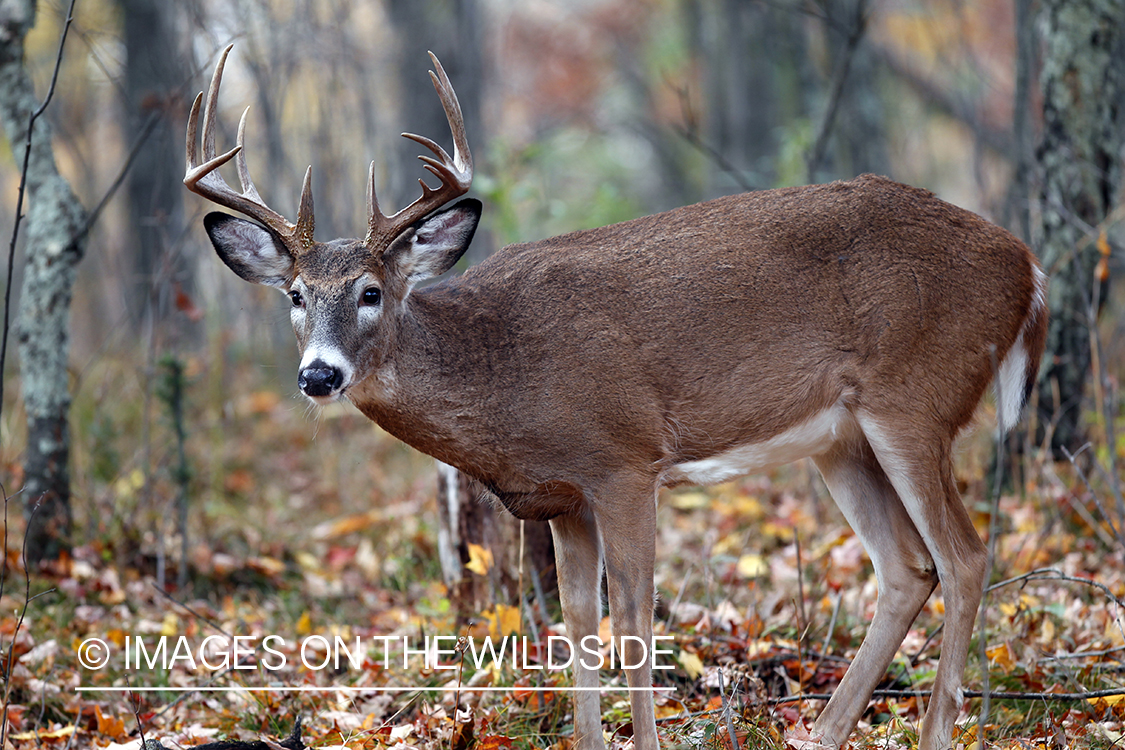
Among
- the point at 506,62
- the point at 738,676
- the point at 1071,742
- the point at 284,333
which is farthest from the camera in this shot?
the point at 506,62

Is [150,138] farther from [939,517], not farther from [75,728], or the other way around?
[939,517]

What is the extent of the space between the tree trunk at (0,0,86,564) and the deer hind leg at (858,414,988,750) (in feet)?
15.1

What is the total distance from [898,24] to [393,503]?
1829cm

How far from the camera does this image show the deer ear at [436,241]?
448 cm

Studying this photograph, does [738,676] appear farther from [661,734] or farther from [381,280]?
[381,280]

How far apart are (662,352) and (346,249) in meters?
1.33

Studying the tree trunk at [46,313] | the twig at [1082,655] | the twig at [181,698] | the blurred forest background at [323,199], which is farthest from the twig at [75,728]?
the twig at [1082,655]

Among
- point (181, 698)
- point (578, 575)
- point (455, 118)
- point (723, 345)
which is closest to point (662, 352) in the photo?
point (723, 345)

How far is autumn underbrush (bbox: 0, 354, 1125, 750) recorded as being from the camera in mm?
4309

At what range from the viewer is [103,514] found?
686cm

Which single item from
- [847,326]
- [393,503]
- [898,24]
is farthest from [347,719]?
[898,24]

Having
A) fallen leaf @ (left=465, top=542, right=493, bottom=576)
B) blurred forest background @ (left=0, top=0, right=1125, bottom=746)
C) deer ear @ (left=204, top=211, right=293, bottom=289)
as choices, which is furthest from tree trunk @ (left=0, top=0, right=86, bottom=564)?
fallen leaf @ (left=465, top=542, right=493, bottom=576)

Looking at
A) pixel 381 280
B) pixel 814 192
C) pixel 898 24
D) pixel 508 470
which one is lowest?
pixel 508 470

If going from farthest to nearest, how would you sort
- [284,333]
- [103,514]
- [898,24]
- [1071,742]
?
1. [898,24]
2. [284,333]
3. [103,514]
4. [1071,742]
